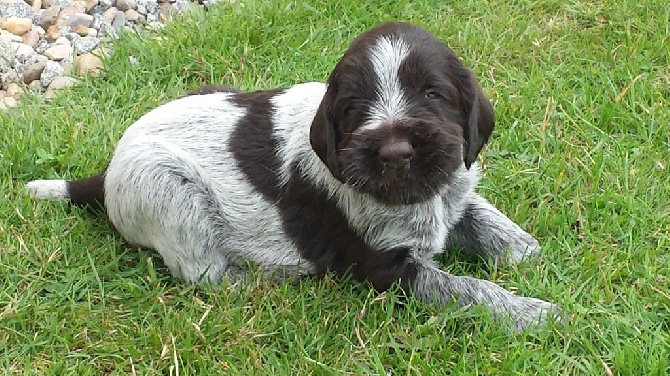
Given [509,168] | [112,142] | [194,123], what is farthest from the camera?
[112,142]

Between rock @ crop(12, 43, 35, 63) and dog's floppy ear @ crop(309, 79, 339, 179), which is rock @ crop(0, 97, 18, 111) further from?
dog's floppy ear @ crop(309, 79, 339, 179)

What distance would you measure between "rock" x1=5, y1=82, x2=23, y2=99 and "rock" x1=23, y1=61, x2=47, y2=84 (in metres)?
0.10

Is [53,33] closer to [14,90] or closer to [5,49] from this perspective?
[5,49]

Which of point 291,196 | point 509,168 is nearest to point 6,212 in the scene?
point 291,196

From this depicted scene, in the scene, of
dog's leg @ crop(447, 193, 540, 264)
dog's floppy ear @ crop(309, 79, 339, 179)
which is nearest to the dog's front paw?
dog's leg @ crop(447, 193, 540, 264)

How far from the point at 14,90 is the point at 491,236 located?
379 cm

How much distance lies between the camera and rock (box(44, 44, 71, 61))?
7074mm

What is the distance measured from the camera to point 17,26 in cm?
736

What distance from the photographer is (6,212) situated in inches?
215

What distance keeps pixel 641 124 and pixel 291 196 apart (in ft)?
7.98

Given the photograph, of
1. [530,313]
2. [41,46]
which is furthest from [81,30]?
[530,313]

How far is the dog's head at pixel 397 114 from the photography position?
408 centimetres

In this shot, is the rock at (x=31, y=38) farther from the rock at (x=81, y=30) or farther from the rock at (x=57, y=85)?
the rock at (x=57, y=85)

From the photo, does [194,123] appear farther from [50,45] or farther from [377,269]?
[50,45]
